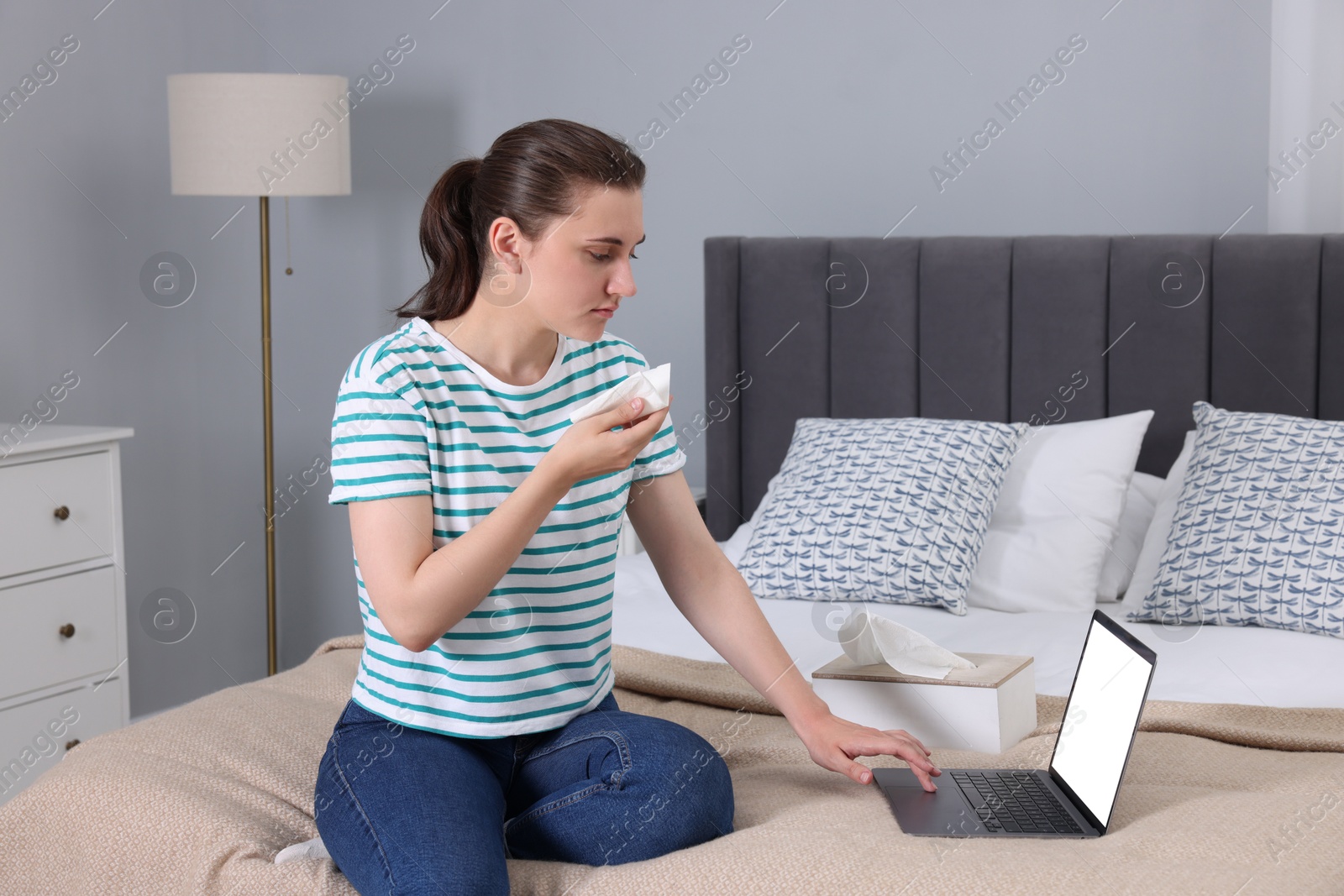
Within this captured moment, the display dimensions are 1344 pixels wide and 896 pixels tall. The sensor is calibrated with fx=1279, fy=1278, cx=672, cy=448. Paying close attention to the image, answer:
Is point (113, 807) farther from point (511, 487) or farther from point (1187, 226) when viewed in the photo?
point (1187, 226)

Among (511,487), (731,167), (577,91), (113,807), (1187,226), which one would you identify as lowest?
(113,807)

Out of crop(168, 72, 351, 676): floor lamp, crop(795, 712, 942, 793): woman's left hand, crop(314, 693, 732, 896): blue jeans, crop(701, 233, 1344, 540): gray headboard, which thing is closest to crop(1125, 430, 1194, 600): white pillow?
crop(701, 233, 1344, 540): gray headboard

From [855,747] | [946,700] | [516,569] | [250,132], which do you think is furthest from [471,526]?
[250,132]

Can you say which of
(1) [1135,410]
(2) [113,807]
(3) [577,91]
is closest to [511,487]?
(2) [113,807]

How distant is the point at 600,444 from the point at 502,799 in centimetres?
36

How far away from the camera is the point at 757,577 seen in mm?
2244

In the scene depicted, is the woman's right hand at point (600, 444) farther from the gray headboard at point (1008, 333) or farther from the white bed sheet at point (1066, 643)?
the gray headboard at point (1008, 333)

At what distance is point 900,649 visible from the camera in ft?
4.82

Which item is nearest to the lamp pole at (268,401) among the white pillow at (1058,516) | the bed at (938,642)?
the bed at (938,642)

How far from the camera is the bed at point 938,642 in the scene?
1.10 metres

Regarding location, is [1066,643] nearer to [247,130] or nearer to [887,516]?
[887,516]

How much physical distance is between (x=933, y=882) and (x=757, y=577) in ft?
4.02

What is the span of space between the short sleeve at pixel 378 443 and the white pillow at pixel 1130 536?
56.0 inches

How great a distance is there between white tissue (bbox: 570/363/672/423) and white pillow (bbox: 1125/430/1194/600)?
1.20 metres
